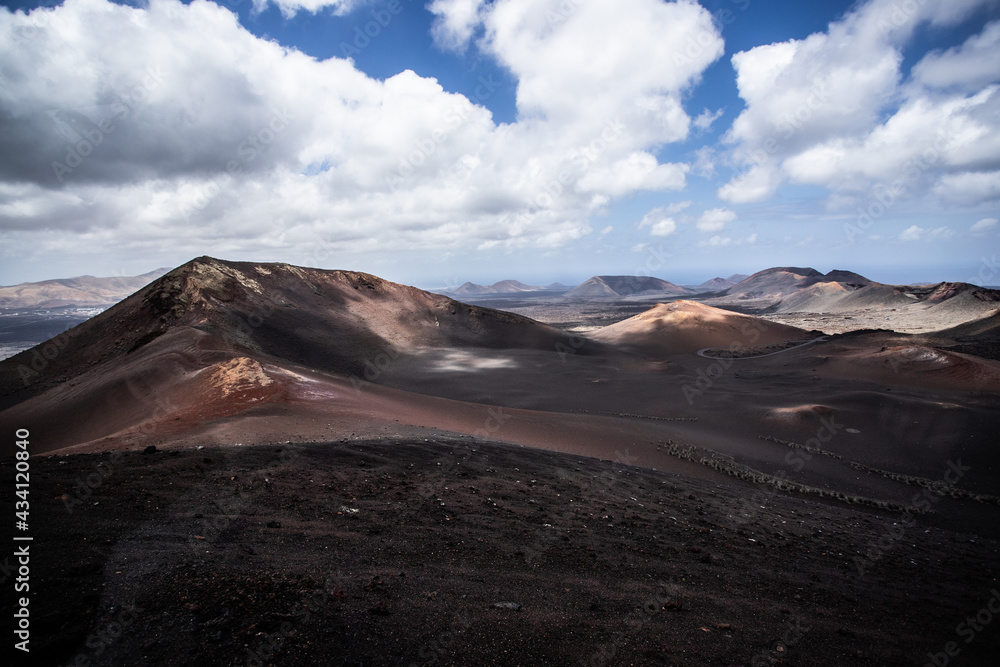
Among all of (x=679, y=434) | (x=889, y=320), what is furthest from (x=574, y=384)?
(x=889, y=320)

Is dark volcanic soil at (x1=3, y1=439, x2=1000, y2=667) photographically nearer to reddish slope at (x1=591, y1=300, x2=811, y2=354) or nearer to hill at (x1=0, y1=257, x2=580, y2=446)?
hill at (x1=0, y1=257, x2=580, y2=446)

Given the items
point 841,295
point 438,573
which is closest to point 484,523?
point 438,573

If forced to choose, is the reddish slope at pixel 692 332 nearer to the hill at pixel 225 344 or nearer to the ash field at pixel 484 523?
the hill at pixel 225 344

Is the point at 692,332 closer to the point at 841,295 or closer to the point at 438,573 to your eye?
the point at 438,573

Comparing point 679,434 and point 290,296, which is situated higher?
point 290,296

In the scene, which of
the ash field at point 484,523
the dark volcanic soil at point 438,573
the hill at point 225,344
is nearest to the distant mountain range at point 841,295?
the ash field at point 484,523

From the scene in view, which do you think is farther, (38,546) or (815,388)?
(815,388)

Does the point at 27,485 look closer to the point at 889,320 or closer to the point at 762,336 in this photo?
the point at 762,336
